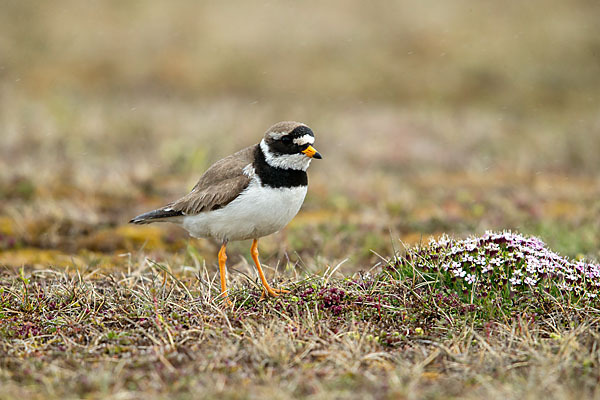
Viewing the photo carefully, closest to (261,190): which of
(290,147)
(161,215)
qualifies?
(290,147)

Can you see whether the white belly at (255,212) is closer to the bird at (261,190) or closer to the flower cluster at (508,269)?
the bird at (261,190)

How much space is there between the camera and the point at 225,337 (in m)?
4.86

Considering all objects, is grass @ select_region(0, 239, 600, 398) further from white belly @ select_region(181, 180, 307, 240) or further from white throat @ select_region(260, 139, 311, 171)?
white throat @ select_region(260, 139, 311, 171)

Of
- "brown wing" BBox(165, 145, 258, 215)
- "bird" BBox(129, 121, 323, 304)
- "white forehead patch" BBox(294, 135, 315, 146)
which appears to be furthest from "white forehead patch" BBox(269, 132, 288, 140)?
"brown wing" BBox(165, 145, 258, 215)

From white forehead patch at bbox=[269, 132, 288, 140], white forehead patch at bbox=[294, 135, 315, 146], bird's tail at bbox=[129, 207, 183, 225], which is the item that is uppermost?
white forehead patch at bbox=[269, 132, 288, 140]

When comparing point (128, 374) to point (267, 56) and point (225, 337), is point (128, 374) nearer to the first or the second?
point (225, 337)

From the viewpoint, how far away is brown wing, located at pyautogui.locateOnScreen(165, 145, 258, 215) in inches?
232

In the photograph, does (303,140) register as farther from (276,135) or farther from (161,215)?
(161,215)

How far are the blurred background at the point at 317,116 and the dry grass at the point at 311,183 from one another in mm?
62

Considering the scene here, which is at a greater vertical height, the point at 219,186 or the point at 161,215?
the point at 219,186

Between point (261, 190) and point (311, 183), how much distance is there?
501 centimetres

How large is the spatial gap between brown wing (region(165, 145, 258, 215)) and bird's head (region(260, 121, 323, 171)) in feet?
0.95

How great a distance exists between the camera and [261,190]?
18.8 feet

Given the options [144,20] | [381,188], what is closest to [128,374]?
[381,188]
